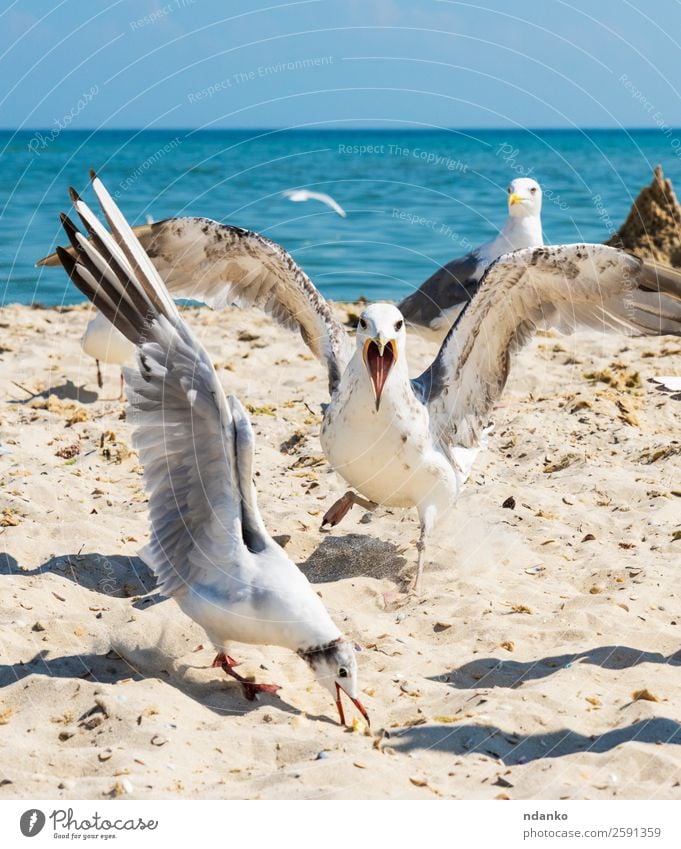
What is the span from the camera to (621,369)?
10.3m

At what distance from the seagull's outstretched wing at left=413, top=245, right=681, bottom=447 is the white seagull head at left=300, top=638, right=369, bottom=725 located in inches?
93.5

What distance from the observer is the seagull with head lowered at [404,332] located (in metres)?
6.41

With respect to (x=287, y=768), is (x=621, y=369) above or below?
above

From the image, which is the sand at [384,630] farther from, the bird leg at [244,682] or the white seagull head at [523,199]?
the white seagull head at [523,199]

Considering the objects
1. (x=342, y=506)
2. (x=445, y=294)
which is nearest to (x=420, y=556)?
(x=342, y=506)

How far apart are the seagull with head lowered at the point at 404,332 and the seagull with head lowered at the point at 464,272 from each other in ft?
7.97

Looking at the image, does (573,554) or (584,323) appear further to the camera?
(584,323)

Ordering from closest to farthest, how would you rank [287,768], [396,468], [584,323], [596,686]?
[287,768] < [596,686] < [396,468] < [584,323]

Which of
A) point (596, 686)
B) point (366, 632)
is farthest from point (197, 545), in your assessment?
point (596, 686)

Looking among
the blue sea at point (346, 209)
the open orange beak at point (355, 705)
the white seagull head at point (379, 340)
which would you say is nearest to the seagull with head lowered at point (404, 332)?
the white seagull head at point (379, 340)

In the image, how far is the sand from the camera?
13.9 feet

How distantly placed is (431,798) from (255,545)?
4.93 ft

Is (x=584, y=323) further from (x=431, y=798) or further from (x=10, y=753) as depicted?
(x=10, y=753)
